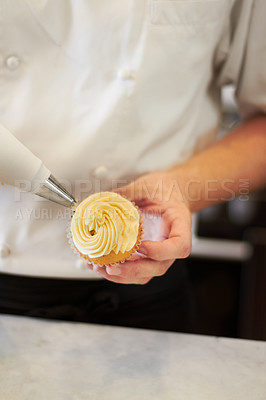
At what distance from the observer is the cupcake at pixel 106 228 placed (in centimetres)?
84

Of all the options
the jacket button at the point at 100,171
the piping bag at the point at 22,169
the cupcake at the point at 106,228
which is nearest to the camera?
the piping bag at the point at 22,169

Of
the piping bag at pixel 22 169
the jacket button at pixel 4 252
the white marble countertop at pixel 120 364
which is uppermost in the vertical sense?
the piping bag at pixel 22 169

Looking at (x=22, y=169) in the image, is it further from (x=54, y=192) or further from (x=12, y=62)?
(x=12, y=62)

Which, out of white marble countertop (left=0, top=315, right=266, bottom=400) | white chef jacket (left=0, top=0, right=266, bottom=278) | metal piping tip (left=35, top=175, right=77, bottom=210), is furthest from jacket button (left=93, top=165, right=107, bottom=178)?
white marble countertop (left=0, top=315, right=266, bottom=400)

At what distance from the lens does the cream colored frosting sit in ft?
2.78

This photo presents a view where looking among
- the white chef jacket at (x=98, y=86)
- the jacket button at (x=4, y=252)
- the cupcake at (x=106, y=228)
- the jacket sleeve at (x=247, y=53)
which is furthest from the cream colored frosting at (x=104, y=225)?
the jacket sleeve at (x=247, y=53)

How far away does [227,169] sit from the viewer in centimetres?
107

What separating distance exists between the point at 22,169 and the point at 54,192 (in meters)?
0.09

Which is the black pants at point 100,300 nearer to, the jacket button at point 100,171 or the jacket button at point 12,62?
the jacket button at point 100,171

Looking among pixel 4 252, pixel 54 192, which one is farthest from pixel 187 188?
pixel 4 252

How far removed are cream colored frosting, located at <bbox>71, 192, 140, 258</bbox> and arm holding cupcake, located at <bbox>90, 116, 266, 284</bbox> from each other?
0.04m

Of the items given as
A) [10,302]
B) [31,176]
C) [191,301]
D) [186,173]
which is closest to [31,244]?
[10,302]

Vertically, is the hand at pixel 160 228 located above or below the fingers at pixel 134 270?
above

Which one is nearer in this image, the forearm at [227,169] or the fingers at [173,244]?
the fingers at [173,244]
